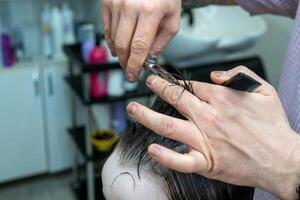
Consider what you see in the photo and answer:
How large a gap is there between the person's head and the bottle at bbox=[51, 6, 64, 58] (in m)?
1.74

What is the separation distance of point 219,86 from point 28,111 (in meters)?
2.02

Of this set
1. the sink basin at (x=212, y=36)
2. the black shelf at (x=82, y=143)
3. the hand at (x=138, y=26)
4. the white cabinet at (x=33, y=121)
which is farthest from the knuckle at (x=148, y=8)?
the white cabinet at (x=33, y=121)

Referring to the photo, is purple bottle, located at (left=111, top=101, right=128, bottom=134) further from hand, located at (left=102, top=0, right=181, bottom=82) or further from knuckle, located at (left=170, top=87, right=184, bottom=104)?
knuckle, located at (left=170, top=87, right=184, bottom=104)

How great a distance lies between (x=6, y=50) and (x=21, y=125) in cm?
45

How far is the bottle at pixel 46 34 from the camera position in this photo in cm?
252

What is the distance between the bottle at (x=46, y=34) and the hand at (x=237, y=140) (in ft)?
6.52

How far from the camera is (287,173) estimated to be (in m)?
0.68

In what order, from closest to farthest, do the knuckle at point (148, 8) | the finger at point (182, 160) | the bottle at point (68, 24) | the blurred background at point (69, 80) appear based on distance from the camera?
the finger at point (182, 160), the knuckle at point (148, 8), the blurred background at point (69, 80), the bottle at point (68, 24)

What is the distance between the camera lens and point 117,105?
2457 millimetres

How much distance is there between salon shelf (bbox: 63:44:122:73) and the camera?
2123mm

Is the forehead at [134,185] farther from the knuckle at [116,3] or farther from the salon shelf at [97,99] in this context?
the salon shelf at [97,99]

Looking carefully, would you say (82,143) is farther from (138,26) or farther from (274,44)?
(138,26)

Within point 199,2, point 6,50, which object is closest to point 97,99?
point 6,50

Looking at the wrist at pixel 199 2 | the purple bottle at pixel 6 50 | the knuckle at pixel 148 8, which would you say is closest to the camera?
the knuckle at pixel 148 8
